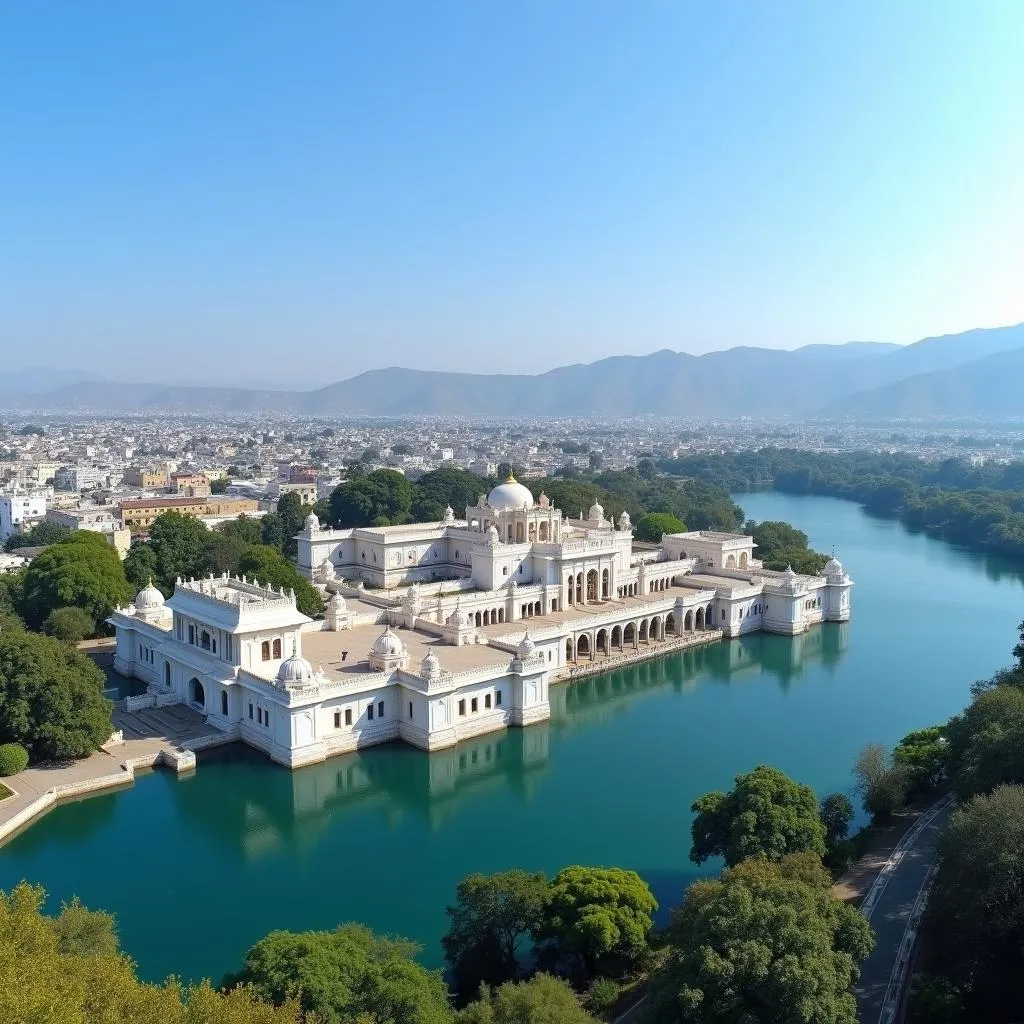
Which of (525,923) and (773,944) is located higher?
(773,944)

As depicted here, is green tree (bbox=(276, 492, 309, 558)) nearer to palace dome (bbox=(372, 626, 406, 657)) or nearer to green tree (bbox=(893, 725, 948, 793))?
palace dome (bbox=(372, 626, 406, 657))

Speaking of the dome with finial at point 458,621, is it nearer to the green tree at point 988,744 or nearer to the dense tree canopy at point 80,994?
the green tree at point 988,744

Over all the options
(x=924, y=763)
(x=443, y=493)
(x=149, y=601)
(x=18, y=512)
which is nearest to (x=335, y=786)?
(x=149, y=601)

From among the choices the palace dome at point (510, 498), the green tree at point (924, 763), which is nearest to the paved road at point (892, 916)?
the green tree at point (924, 763)

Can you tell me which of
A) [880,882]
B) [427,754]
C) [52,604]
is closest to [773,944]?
[880,882]

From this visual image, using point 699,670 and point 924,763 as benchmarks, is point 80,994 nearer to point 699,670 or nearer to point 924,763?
point 924,763

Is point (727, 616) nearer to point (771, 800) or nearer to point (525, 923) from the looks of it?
point (771, 800)

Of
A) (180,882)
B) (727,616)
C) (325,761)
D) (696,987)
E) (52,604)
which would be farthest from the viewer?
(727,616)
